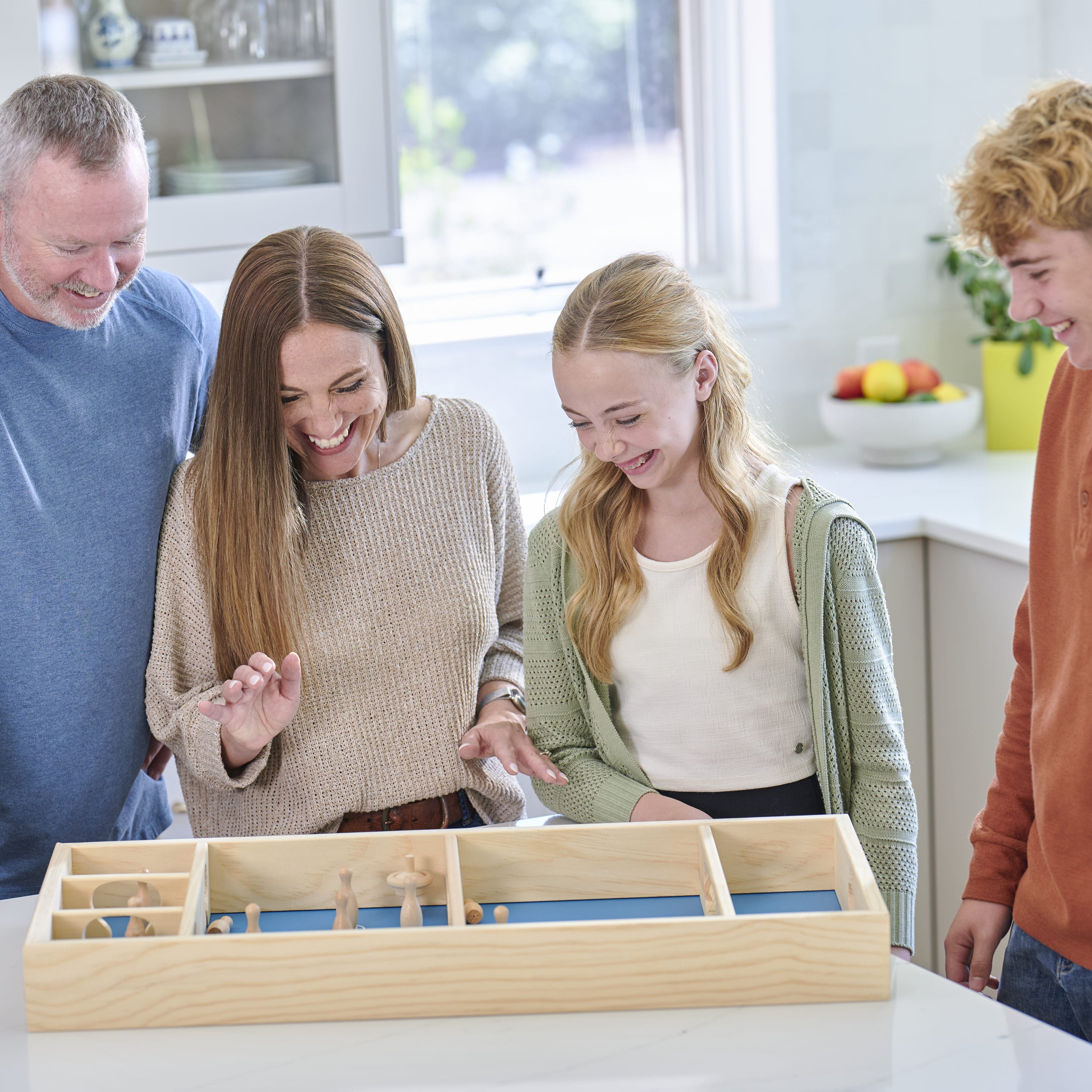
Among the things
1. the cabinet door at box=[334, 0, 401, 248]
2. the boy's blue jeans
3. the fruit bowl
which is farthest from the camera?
the fruit bowl

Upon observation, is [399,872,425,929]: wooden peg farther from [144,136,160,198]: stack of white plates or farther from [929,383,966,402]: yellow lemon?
[929,383,966,402]: yellow lemon

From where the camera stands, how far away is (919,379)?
286 cm

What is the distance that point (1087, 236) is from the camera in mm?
1102

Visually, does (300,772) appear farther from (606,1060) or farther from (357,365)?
(606,1060)

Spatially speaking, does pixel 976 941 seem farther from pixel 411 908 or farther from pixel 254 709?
pixel 254 709

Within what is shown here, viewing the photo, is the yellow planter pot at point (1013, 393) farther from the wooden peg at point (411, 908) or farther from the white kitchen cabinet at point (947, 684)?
the wooden peg at point (411, 908)

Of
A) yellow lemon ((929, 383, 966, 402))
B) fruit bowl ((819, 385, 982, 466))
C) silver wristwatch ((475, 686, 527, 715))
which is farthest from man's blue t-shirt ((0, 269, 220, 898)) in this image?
yellow lemon ((929, 383, 966, 402))

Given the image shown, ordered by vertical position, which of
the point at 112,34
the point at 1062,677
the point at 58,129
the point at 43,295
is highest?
the point at 112,34

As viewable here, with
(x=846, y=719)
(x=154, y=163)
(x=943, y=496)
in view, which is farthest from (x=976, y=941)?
(x=154, y=163)

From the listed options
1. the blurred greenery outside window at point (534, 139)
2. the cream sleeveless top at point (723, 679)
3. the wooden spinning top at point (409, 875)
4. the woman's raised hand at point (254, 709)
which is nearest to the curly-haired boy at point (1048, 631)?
the cream sleeveless top at point (723, 679)

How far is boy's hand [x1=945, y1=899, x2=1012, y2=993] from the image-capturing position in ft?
4.66

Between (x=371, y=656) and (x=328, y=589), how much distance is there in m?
0.09

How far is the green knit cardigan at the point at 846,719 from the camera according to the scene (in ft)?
4.94

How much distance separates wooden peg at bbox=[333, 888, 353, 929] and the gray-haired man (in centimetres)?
54
